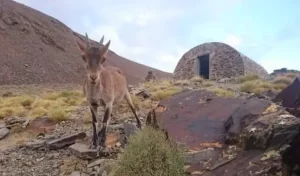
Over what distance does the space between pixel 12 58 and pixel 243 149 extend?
59872 millimetres

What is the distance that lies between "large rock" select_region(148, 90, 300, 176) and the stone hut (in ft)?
67.6

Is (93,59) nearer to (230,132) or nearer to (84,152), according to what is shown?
(84,152)

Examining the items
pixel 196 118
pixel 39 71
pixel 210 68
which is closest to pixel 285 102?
pixel 196 118

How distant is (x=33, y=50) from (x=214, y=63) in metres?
45.6

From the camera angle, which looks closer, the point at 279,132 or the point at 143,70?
the point at 279,132

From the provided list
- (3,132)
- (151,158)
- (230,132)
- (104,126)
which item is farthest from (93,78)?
(3,132)

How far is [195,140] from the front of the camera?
7.43m

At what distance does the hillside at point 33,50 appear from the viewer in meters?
58.7

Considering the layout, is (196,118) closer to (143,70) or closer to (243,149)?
(243,149)

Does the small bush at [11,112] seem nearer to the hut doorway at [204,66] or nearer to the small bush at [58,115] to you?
the small bush at [58,115]

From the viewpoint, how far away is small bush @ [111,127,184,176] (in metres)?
6.54

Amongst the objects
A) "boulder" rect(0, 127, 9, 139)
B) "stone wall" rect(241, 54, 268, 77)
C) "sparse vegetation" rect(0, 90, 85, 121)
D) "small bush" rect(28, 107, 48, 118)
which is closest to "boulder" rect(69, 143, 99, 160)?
"boulder" rect(0, 127, 9, 139)

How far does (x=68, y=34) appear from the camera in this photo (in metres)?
90.6

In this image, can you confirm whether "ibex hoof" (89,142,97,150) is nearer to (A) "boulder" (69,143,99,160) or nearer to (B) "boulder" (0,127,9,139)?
(A) "boulder" (69,143,99,160)
